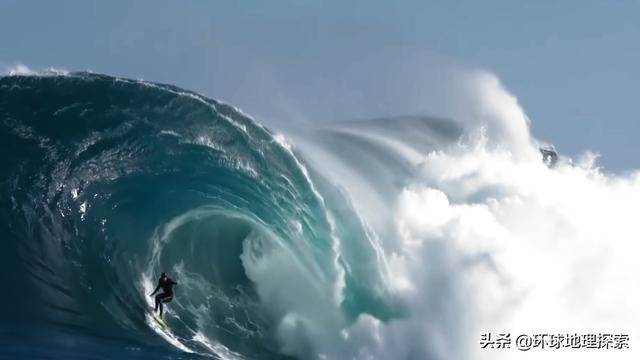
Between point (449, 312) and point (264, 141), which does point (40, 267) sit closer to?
point (264, 141)

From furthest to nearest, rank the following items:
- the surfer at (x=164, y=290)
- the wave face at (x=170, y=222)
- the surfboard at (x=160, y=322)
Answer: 1. the wave face at (x=170, y=222)
2. the surfer at (x=164, y=290)
3. the surfboard at (x=160, y=322)

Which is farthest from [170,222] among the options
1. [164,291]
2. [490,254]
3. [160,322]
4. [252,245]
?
[490,254]

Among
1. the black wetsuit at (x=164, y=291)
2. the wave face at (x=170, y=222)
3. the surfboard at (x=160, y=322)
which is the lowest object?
the surfboard at (x=160, y=322)

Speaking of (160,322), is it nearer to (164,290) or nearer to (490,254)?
(164,290)

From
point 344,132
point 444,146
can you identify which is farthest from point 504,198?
point 344,132

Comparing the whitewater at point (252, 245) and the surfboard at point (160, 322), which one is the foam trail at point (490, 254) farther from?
the surfboard at point (160, 322)

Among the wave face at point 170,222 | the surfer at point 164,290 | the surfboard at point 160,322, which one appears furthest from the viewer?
the wave face at point 170,222

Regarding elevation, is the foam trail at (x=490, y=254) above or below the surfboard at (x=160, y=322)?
above

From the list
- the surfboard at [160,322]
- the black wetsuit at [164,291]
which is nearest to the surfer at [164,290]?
the black wetsuit at [164,291]
